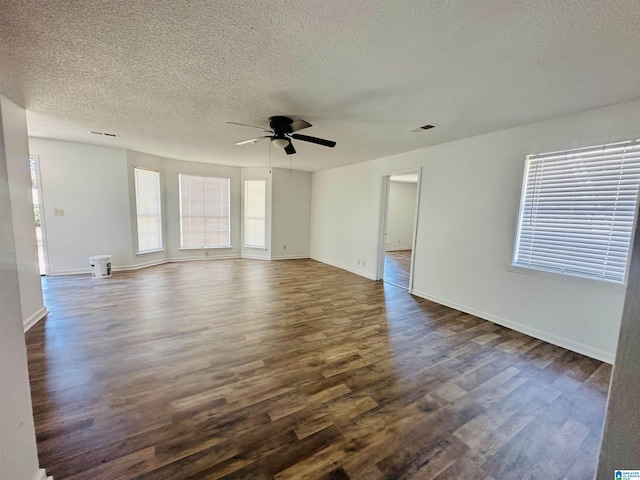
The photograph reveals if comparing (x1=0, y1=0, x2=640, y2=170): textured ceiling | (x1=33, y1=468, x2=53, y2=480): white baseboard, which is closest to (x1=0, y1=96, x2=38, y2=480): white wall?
(x1=33, y1=468, x2=53, y2=480): white baseboard

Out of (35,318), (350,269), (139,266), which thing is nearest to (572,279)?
(350,269)

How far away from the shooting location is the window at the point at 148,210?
5.69m

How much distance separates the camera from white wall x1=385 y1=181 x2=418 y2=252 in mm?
9141

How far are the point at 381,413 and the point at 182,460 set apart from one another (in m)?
1.30

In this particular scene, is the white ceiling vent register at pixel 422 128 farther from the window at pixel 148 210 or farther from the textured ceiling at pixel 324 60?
the window at pixel 148 210

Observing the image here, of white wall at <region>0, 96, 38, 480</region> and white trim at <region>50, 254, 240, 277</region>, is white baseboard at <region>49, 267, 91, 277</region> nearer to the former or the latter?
white trim at <region>50, 254, 240, 277</region>

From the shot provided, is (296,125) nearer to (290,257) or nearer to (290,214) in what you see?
(290,214)

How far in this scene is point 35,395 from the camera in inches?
75.8

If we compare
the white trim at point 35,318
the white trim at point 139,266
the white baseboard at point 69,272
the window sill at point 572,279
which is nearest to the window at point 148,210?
the white trim at point 139,266

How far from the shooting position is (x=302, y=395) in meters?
2.03

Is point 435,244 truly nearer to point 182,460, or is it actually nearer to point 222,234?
point 182,460

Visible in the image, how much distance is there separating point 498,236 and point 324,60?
3.04m

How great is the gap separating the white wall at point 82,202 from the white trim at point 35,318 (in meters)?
2.07

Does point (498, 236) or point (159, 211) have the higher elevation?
point (159, 211)
